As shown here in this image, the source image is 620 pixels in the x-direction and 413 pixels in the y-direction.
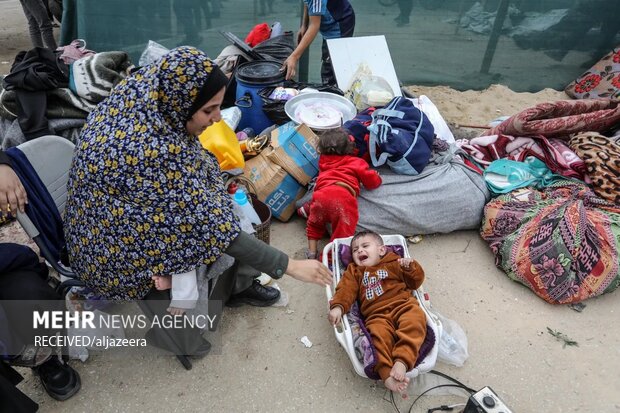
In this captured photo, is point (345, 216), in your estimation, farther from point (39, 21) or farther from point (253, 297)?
point (39, 21)

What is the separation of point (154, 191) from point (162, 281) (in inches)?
19.9

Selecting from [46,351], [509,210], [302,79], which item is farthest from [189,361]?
[302,79]

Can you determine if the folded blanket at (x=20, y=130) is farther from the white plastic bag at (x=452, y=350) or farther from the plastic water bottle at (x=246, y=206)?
the white plastic bag at (x=452, y=350)

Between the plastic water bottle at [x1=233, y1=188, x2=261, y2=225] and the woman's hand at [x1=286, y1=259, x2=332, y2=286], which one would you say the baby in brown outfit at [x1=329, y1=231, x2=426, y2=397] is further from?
the plastic water bottle at [x1=233, y1=188, x2=261, y2=225]

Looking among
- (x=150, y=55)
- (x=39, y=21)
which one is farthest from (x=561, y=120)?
(x=39, y=21)

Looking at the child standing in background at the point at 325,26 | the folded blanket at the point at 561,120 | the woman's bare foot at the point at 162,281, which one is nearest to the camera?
the woman's bare foot at the point at 162,281

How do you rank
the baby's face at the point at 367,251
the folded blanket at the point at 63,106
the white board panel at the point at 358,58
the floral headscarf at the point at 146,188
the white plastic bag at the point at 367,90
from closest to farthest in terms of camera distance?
the floral headscarf at the point at 146,188, the baby's face at the point at 367,251, the folded blanket at the point at 63,106, the white plastic bag at the point at 367,90, the white board panel at the point at 358,58

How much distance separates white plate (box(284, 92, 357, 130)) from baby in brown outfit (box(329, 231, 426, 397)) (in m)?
1.34

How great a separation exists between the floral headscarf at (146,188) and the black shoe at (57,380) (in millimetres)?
556

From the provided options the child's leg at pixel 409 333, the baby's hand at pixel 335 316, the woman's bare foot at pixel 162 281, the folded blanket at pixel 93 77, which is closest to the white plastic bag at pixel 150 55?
the folded blanket at pixel 93 77

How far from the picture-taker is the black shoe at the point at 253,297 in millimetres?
2680

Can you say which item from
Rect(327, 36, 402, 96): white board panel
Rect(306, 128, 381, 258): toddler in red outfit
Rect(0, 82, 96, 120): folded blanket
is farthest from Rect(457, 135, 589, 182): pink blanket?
Rect(0, 82, 96, 120): folded blanket

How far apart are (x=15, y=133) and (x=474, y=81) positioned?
5.59 meters

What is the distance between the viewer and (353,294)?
93.7 inches
